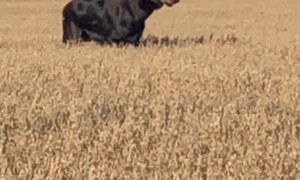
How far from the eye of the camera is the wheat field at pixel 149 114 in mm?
4742

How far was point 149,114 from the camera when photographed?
6.22 m

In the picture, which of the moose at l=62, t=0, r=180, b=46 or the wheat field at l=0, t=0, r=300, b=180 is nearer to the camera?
the wheat field at l=0, t=0, r=300, b=180

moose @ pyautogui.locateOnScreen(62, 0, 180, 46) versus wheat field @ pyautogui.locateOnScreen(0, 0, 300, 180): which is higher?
moose @ pyautogui.locateOnScreen(62, 0, 180, 46)

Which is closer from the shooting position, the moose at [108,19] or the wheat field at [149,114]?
the wheat field at [149,114]

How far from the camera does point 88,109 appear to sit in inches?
252

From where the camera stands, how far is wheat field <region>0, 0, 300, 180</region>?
187 inches

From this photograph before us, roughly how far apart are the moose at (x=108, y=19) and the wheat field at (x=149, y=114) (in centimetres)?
132

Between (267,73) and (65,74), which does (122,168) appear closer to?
(65,74)

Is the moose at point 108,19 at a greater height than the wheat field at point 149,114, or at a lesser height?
greater

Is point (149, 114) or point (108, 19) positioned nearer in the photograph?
point (149, 114)

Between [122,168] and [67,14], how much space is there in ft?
30.1

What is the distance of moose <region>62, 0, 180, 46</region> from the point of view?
1220 cm

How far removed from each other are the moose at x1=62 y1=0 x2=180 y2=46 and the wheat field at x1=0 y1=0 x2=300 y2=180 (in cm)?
132

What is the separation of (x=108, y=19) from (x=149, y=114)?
6.70 meters
